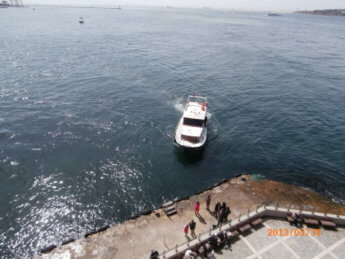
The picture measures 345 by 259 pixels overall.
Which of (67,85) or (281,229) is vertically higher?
(281,229)

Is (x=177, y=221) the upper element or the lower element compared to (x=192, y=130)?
lower

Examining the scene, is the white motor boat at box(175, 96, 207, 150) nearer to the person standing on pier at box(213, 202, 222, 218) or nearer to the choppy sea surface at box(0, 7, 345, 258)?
the choppy sea surface at box(0, 7, 345, 258)

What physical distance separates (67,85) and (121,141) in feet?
110

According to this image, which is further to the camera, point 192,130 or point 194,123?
point 194,123

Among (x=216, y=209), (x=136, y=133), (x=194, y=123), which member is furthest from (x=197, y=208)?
(x=136, y=133)

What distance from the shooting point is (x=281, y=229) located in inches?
978

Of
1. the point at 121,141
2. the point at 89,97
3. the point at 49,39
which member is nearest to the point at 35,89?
the point at 89,97

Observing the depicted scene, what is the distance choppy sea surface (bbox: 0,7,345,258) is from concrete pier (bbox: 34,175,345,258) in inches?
111

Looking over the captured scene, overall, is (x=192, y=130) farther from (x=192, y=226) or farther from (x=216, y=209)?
(x=192, y=226)

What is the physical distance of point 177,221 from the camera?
27062mm

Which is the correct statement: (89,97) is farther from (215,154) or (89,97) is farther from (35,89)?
(215,154)
